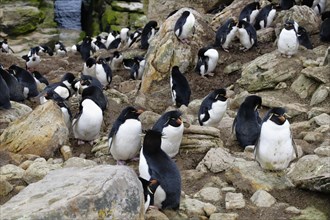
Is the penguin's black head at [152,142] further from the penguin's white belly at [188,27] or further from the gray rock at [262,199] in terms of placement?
the penguin's white belly at [188,27]

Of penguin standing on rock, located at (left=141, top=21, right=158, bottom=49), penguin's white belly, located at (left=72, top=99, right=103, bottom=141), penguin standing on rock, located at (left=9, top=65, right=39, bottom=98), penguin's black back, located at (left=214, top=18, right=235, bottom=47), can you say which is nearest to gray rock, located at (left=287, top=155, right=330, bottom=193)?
penguin's white belly, located at (left=72, top=99, right=103, bottom=141)

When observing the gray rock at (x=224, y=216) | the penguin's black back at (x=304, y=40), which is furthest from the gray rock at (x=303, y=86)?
the gray rock at (x=224, y=216)

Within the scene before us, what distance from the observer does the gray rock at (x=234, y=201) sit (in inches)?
218

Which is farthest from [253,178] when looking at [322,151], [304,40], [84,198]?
[304,40]

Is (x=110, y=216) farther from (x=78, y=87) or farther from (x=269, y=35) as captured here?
(x=269, y=35)

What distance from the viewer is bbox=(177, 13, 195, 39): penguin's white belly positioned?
12062 mm

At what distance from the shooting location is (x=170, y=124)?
6730mm

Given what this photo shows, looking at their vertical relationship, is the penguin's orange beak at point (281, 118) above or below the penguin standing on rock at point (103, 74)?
above

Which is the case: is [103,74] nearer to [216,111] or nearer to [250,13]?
[250,13]

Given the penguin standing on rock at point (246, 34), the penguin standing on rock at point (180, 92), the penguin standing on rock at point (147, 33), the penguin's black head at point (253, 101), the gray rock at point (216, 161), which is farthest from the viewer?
the penguin standing on rock at point (147, 33)

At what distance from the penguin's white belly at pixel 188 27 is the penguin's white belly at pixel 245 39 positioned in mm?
1125

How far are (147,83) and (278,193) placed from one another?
6.74 meters

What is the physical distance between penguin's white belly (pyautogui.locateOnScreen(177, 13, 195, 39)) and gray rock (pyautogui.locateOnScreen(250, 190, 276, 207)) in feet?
22.8

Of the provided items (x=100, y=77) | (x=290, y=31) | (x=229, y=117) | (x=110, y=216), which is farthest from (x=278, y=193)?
(x=100, y=77)
